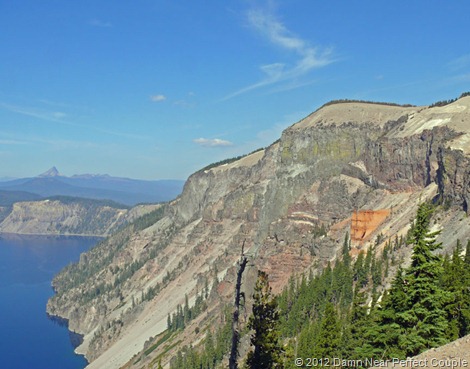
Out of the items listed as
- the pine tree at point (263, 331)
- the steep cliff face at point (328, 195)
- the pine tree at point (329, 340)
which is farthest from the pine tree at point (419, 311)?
the steep cliff face at point (328, 195)

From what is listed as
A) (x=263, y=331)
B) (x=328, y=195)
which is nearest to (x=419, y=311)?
(x=263, y=331)

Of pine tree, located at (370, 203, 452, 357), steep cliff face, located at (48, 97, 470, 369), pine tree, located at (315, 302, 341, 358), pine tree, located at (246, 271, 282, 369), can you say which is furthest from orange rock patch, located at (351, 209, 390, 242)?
pine tree, located at (246, 271, 282, 369)

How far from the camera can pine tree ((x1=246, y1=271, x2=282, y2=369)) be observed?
32844mm

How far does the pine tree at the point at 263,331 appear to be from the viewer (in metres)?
32.8

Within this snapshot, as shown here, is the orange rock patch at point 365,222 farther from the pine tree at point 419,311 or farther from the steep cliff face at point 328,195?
the pine tree at point 419,311

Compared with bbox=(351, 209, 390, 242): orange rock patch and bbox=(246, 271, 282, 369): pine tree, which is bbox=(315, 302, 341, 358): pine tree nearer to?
bbox=(246, 271, 282, 369): pine tree

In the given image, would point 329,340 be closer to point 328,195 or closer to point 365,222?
point 365,222

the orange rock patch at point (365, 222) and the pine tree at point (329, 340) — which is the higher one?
the orange rock patch at point (365, 222)

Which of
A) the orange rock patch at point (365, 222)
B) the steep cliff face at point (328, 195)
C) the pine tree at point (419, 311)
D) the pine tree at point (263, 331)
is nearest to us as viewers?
the pine tree at point (263, 331)

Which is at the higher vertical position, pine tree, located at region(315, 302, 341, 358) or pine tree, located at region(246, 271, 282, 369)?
pine tree, located at region(246, 271, 282, 369)

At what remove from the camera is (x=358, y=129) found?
16512 centimetres

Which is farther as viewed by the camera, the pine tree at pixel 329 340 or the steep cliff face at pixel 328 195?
the steep cliff face at pixel 328 195

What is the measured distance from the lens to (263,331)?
109 ft

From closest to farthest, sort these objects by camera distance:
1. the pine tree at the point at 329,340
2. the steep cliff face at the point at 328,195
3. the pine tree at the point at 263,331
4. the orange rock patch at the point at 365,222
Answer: the pine tree at the point at 263,331
the pine tree at the point at 329,340
the steep cliff face at the point at 328,195
the orange rock patch at the point at 365,222
